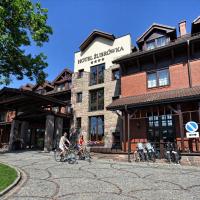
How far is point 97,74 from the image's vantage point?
25703 mm

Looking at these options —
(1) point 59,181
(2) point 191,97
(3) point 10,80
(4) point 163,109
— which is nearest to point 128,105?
(4) point 163,109

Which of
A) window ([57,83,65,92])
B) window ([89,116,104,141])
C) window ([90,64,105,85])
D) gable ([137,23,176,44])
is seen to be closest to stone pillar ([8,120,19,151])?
window ([57,83,65,92])

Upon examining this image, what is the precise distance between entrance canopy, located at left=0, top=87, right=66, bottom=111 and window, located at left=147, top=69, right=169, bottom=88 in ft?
31.3

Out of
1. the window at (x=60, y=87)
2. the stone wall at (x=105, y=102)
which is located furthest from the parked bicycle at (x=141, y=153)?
the window at (x=60, y=87)

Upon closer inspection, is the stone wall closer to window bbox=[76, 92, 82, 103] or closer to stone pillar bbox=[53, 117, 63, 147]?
window bbox=[76, 92, 82, 103]

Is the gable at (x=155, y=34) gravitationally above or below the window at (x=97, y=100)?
above

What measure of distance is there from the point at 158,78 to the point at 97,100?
808cm

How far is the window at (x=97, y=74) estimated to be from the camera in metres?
25.3

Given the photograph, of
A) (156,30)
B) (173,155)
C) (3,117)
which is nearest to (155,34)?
(156,30)

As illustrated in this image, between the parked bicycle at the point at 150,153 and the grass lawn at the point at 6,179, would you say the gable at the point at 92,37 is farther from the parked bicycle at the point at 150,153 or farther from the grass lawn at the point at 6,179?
the grass lawn at the point at 6,179

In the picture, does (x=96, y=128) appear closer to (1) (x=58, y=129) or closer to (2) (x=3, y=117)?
(1) (x=58, y=129)

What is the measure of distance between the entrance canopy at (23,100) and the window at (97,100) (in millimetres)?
3351

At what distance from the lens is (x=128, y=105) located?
16.7 meters

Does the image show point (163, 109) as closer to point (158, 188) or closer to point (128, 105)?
point (128, 105)
